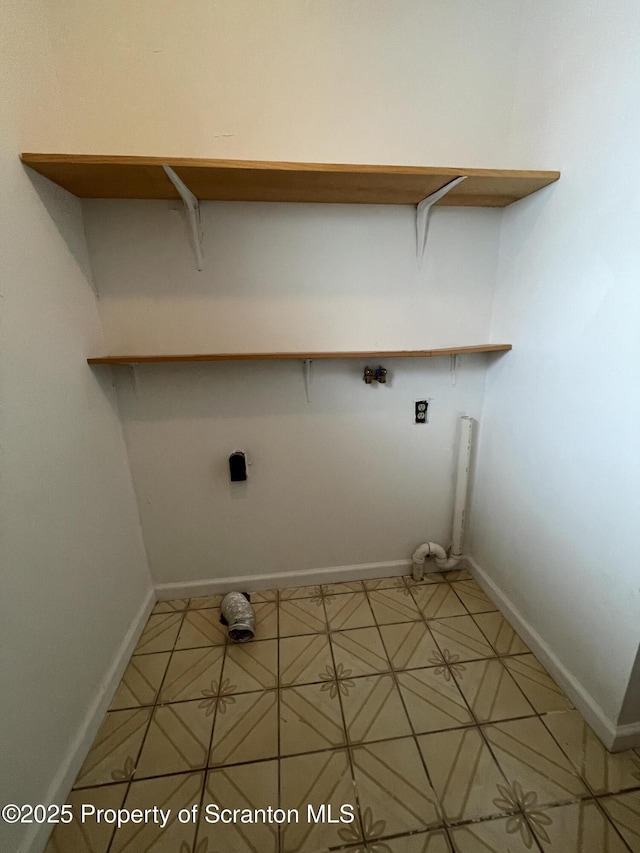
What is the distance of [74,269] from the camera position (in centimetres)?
116

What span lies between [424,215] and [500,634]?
172 cm

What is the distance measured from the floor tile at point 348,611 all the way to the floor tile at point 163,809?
26.8 inches

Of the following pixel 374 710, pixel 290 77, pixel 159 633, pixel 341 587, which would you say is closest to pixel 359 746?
pixel 374 710

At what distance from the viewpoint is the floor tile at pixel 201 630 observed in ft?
4.77

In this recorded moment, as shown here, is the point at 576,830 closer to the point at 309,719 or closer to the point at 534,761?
the point at 534,761

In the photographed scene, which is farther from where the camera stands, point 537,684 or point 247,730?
point 537,684

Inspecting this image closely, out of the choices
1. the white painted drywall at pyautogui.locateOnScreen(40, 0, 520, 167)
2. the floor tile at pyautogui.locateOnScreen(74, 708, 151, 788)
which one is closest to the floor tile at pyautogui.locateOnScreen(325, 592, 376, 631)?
the floor tile at pyautogui.locateOnScreen(74, 708, 151, 788)

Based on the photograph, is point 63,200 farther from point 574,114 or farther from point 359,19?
point 574,114

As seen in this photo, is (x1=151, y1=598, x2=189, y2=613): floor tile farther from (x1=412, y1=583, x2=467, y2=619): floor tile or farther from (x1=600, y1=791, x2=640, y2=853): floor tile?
(x1=600, y1=791, x2=640, y2=853): floor tile

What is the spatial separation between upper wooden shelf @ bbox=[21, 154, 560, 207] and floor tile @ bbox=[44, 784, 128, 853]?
5.72ft

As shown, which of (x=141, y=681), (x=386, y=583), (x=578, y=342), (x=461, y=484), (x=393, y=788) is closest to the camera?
(x=393, y=788)

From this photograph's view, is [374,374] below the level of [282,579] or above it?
above

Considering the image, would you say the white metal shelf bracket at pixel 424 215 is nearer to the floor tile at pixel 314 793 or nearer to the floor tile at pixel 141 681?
the floor tile at pixel 314 793

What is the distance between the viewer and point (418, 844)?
89 cm
